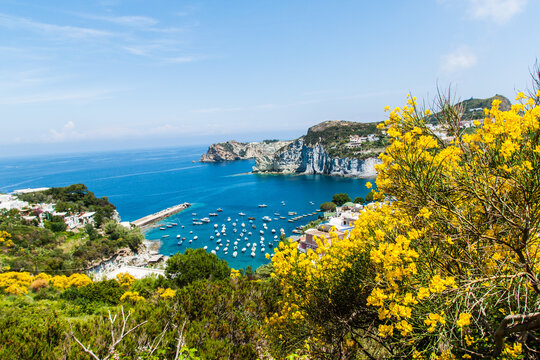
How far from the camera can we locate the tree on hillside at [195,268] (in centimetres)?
1593

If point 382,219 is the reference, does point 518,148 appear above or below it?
above

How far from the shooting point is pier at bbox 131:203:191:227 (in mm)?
45594

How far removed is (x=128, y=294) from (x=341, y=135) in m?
90.1

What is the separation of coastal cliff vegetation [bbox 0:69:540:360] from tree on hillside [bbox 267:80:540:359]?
0.02m

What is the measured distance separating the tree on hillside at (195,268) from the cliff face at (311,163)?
204 feet

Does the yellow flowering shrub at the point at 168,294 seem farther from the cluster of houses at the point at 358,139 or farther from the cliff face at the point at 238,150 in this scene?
the cliff face at the point at 238,150

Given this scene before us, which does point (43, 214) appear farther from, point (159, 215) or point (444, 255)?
point (444, 255)

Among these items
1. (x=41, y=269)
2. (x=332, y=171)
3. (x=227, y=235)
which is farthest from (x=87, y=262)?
(x=332, y=171)

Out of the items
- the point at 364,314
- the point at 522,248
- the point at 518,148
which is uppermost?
the point at 518,148

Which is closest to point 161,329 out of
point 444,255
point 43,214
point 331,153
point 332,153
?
point 444,255

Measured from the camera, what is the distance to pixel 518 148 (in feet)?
9.37

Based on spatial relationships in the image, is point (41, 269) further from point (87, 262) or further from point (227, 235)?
point (227, 235)

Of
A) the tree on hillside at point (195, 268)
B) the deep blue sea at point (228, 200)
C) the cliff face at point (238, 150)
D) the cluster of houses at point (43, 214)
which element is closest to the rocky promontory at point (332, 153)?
the deep blue sea at point (228, 200)

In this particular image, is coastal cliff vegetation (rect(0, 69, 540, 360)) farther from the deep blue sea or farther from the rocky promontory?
the rocky promontory
